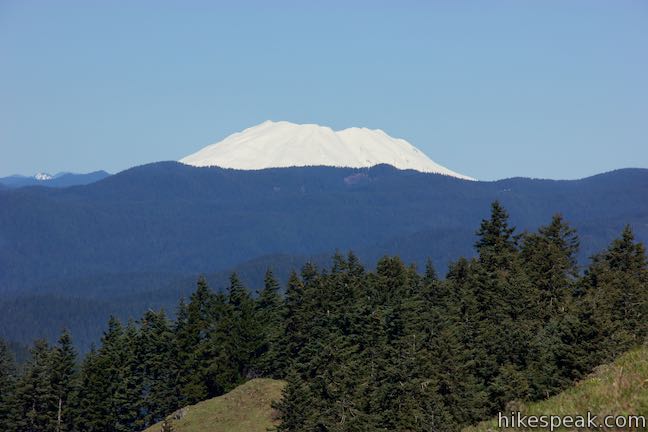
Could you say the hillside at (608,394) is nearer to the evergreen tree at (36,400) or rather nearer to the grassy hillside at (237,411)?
the grassy hillside at (237,411)

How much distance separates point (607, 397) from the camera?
63.2 ft

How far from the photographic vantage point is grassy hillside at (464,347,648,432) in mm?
18344

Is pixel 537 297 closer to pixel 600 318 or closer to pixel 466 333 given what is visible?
pixel 466 333

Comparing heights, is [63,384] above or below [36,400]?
above

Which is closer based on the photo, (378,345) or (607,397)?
(607,397)

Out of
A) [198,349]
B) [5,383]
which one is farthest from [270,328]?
[5,383]

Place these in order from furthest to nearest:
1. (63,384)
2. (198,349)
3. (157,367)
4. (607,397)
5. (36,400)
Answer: (157,367)
(198,349)
(63,384)
(36,400)
(607,397)

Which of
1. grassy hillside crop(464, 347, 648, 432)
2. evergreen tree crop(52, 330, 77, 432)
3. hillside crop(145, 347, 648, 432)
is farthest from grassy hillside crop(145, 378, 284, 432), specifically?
grassy hillside crop(464, 347, 648, 432)

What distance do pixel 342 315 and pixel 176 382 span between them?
24.7 m

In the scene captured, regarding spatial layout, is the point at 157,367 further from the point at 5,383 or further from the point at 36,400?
the point at 5,383

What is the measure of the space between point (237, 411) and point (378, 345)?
18.4 metres

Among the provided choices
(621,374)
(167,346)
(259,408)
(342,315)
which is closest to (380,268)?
(342,315)

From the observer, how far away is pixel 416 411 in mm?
54969

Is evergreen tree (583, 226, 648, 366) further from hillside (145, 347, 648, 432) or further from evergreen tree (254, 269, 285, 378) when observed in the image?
evergreen tree (254, 269, 285, 378)
